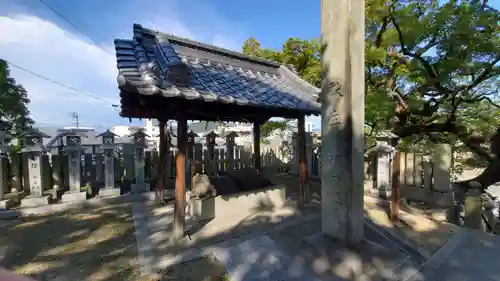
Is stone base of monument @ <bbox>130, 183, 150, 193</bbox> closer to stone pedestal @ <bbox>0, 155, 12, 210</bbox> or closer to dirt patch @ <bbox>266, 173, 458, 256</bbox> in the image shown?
stone pedestal @ <bbox>0, 155, 12, 210</bbox>

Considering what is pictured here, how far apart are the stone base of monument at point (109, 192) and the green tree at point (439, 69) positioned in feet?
29.4

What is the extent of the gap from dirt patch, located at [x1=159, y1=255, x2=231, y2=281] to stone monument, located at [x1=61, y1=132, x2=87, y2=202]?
493 centimetres

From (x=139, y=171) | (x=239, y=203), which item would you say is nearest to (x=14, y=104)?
(x=139, y=171)

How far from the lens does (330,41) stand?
4.25 metres

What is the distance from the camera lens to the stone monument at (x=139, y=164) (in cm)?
806

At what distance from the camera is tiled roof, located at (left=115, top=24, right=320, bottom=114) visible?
3845 millimetres

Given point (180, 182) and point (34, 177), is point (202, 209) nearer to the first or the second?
point (180, 182)

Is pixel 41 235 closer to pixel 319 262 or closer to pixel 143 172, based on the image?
pixel 143 172

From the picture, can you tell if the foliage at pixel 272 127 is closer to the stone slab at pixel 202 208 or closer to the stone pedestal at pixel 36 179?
the stone slab at pixel 202 208

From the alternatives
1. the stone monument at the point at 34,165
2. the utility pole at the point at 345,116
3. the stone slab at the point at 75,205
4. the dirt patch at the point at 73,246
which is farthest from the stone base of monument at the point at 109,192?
the utility pole at the point at 345,116

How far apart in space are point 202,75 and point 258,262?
11.8 ft

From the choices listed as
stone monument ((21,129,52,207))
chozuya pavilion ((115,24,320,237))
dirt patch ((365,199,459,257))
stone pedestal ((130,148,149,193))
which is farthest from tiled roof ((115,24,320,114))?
stone monument ((21,129,52,207))

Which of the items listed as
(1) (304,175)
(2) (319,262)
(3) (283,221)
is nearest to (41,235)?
(3) (283,221)

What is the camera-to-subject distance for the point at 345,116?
4102 mm
